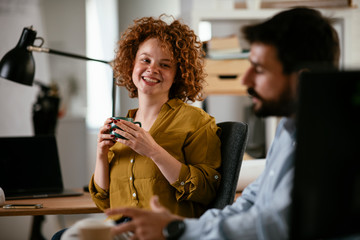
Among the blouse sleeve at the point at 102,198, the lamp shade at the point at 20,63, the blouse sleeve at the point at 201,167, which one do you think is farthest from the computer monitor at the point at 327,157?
the lamp shade at the point at 20,63

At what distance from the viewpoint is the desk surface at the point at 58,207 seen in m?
1.55

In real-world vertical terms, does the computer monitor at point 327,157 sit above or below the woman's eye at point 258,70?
below

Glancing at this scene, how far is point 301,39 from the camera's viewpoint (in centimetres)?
93

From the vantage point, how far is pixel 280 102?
920mm

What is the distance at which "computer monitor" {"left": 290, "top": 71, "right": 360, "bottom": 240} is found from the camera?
66cm

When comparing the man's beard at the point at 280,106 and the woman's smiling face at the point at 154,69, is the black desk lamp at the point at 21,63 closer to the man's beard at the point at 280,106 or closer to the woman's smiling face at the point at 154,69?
the woman's smiling face at the point at 154,69

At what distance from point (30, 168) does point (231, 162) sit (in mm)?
948

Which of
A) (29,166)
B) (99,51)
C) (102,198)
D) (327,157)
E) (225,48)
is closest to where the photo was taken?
(327,157)

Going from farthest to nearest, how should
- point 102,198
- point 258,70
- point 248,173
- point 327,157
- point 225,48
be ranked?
point 225,48 → point 248,173 → point 102,198 → point 258,70 → point 327,157

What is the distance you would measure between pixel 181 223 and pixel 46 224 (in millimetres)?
2902

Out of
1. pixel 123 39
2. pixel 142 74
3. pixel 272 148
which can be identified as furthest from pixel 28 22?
pixel 272 148

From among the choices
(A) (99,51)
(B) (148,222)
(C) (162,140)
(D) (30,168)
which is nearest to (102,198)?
(C) (162,140)

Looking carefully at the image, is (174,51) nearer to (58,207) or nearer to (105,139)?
(105,139)

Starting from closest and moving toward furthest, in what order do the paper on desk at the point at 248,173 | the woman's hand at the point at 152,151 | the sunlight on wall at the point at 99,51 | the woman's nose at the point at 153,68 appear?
the woman's hand at the point at 152,151, the woman's nose at the point at 153,68, the paper on desk at the point at 248,173, the sunlight on wall at the point at 99,51
